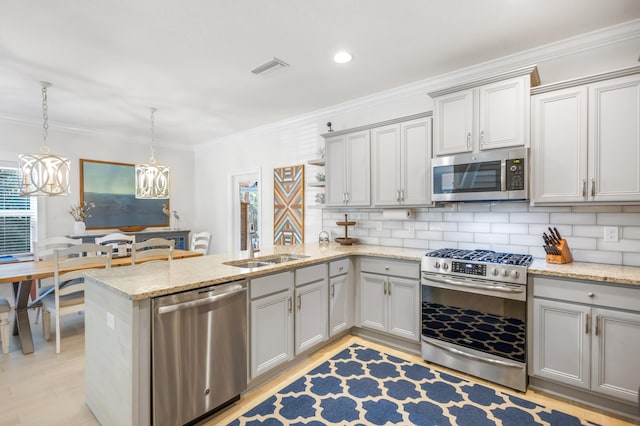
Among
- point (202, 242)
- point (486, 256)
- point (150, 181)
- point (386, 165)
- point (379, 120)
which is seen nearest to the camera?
point (486, 256)

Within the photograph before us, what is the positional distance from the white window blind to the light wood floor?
1.89 metres

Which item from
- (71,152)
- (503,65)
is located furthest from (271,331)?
(71,152)

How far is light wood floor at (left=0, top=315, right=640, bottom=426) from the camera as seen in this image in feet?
6.91

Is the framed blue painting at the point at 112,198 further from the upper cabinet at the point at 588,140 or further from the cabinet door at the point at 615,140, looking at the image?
the cabinet door at the point at 615,140

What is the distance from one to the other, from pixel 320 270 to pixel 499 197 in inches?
64.8

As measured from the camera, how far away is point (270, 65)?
300 cm

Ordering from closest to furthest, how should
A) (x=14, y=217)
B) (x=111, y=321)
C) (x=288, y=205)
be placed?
(x=111, y=321) < (x=14, y=217) < (x=288, y=205)

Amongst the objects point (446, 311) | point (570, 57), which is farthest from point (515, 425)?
point (570, 57)

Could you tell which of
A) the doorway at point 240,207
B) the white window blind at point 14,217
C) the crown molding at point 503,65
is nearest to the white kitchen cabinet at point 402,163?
the crown molding at point 503,65

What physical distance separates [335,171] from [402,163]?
87 centimetres

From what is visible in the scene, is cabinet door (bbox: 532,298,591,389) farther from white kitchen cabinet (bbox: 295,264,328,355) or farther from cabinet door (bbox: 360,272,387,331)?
white kitchen cabinet (bbox: 295,264,328,355)

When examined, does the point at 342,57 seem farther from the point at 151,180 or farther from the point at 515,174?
the point at 151,180

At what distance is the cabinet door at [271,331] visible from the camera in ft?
7.75

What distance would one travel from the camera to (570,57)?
2.65 m
